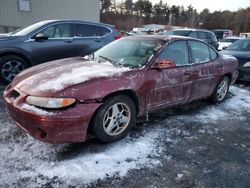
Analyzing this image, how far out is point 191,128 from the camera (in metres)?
4.37

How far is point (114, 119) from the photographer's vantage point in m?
3.61

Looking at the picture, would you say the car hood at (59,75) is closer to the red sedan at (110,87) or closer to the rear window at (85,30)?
the red sedan at (110,87)

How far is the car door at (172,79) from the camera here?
13.1 ft

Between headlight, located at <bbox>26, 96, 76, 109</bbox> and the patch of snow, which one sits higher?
the patch of snow

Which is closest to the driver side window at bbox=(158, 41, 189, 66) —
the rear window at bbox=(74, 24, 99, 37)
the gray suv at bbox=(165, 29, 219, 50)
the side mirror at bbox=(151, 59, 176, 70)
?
the side mirror at bbox=(151, 59, 176, 70)

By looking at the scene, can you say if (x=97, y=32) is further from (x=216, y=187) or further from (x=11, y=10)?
(x=11, y=10)

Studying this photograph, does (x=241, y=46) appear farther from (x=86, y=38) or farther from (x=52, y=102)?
(x=52, y=102)

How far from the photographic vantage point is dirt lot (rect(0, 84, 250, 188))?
112 inches

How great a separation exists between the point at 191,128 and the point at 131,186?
76.1 inches

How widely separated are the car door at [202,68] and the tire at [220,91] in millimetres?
306

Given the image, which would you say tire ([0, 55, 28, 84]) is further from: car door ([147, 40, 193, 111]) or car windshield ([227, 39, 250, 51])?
car windshield ([227, 39, 250, 51])

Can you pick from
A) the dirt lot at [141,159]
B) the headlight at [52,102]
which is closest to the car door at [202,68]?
the dirt lot at [141,159]

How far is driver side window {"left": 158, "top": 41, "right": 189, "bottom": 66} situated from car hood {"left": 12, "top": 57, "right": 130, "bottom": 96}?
0.82m

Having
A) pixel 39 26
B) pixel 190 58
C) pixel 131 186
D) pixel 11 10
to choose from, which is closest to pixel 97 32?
pixel 39 26
